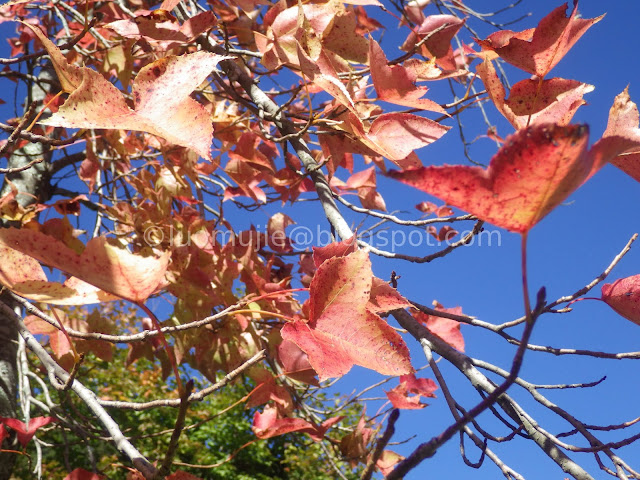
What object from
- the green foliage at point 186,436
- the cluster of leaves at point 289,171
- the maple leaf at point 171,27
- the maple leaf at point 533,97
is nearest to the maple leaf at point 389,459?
the cluster of leaves at point 289,171

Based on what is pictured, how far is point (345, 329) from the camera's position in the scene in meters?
0.61

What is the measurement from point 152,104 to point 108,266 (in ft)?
0.68

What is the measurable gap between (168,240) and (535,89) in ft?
3.60

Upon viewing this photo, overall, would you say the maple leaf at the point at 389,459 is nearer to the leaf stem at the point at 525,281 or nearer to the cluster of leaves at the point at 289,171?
the cluster of leaves at the point at 289,171

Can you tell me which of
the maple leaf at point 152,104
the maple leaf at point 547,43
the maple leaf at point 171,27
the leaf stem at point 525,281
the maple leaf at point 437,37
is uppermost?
the maple leaf at point 437,37

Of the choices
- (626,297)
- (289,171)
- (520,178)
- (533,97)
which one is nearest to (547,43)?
(533,97)

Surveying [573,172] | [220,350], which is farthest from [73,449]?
[573,172]

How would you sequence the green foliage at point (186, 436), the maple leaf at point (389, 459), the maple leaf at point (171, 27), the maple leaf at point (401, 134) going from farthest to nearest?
the green foliage at point (186, 436) → the maple leaf at point (389, 459) → the maple leaf at point (171, 27) → the maple leaf at point (401, 134)

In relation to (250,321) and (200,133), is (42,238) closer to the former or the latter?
(200,133)

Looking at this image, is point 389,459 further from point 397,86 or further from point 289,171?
point 397,86

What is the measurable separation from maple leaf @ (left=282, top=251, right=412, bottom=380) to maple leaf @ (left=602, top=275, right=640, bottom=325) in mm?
288

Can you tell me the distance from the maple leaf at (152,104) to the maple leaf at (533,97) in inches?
14.0

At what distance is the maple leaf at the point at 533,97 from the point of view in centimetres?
63

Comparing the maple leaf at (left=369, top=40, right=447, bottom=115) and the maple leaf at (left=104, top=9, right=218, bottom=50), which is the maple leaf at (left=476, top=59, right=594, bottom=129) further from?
the maple leaf at (left=104, top=9, right=218, bottom=50)
